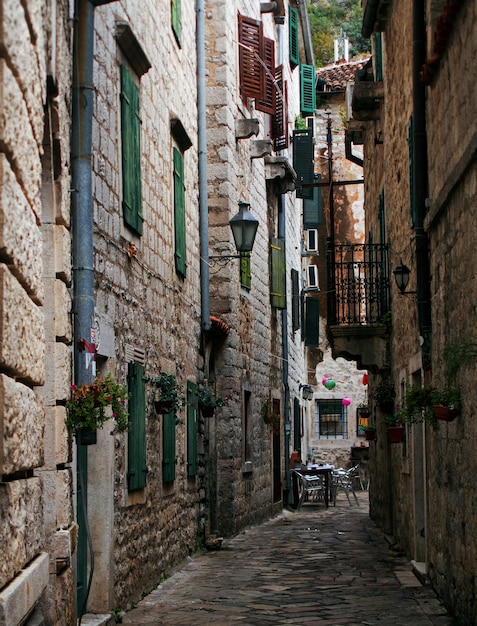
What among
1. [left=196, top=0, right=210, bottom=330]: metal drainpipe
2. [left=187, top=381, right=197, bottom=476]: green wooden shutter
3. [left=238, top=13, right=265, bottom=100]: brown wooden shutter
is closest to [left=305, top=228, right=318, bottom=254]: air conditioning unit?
[left=238, top=13, right=265, bottom=100]: brown wooden shutter

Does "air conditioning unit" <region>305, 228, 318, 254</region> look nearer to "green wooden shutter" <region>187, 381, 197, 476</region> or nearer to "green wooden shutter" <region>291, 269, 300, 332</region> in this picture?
"green wooden shutter" <region>291, 269, 300, 332</region>

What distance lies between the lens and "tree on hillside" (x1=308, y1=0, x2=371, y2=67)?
43.8 metres

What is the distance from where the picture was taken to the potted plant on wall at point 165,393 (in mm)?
10688

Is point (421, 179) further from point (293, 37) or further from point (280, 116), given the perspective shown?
point (293, 37)

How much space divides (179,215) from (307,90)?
51.2 ft

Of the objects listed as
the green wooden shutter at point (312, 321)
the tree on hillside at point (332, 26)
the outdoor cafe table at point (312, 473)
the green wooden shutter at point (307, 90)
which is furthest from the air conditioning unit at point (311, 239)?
the tree on hillside at point (332, 26)

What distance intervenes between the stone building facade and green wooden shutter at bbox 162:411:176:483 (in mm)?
2560

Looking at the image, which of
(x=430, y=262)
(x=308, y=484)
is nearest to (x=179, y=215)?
(x=430, y=262)

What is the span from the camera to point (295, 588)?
10.3 meters

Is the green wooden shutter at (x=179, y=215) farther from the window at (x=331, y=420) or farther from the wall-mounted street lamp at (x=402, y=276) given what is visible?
the window at (x=331, y=420)

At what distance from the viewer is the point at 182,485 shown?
1238cm

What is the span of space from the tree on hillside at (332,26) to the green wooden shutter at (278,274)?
78.0ft

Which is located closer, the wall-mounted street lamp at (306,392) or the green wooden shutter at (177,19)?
the green wooden shutter at (177,19)

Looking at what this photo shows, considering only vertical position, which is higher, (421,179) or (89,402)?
(421,179)
